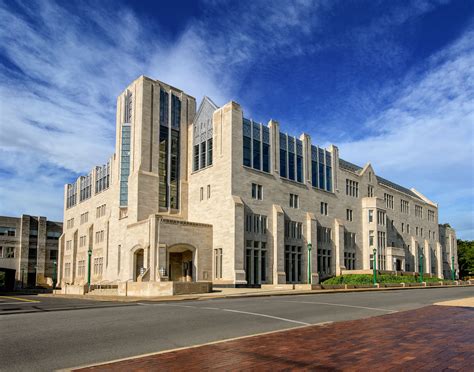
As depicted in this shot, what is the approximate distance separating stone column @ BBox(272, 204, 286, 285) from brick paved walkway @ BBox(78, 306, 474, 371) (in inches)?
1468

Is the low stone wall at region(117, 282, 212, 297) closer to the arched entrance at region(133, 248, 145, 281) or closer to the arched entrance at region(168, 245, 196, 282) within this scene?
the arched entrance at region(168, 245, 196, 282)

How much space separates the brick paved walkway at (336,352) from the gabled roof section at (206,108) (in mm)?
43454

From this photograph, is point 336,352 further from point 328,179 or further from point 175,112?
point 328,179

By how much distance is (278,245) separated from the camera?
49.6 m

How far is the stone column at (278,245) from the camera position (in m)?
48.9

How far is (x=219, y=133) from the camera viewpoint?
49.6 m

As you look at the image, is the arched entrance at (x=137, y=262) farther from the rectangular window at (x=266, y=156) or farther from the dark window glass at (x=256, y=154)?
the rectangular window at (x=266, y=156)

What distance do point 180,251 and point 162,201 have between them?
25.5 ft

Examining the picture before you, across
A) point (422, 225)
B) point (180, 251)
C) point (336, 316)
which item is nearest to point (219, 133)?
point (180, 251)

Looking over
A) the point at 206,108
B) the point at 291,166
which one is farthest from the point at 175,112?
the point at 291,166

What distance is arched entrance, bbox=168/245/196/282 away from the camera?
48500 millimetres

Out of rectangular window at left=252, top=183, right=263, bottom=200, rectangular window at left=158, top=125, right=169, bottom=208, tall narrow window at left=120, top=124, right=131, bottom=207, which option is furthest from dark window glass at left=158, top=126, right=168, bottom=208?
rectangular window at left=252, top=183, right=263, bottom=200

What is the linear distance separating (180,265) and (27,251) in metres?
48.2

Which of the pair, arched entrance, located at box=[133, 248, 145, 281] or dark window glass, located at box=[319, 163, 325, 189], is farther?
dark window glass, located at box=[319, 163, 325, 189]
